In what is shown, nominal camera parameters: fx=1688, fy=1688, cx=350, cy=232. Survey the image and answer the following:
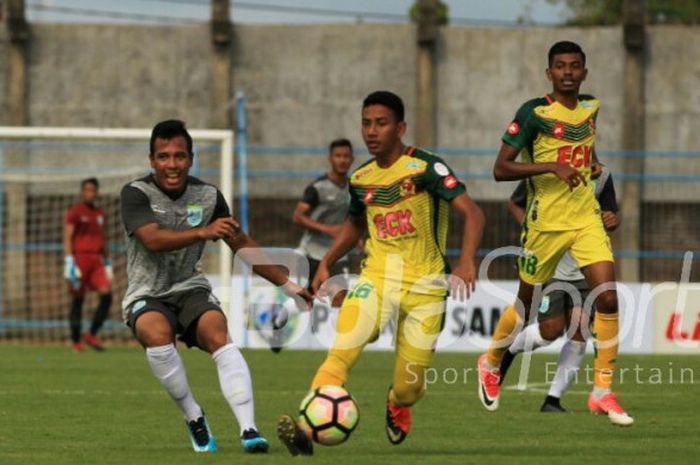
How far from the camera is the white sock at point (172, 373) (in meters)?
8.69

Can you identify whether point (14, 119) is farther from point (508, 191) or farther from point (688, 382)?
point (688, 382)

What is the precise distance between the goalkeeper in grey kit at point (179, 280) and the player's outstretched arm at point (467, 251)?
0.83 metres

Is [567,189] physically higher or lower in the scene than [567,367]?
higher

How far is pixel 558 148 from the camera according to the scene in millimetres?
10734

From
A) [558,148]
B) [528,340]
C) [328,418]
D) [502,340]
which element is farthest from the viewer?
[528,340]

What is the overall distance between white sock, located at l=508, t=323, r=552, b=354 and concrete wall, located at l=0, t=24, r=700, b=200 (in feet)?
41.3

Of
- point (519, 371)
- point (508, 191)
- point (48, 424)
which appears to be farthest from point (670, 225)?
point (48, 424)

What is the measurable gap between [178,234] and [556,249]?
125 inches

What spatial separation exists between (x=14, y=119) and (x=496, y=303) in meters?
8.28

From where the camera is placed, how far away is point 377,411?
11.8 meters

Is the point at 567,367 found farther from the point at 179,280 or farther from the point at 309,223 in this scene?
the point at 309,223

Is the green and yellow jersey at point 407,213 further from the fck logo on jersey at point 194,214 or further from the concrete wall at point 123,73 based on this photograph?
the concrete wall at point 123,73

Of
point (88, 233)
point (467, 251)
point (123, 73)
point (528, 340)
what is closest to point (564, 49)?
point (467, 251)

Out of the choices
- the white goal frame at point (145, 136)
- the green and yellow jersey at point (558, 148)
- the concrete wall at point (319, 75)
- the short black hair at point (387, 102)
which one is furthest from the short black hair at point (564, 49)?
the concrete wall at point (319, 75)
